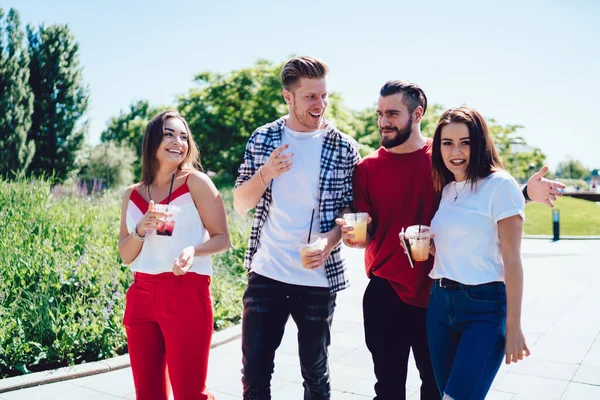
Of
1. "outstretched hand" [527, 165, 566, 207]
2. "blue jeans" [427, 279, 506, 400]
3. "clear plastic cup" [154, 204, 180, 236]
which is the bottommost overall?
"blue jeans" [427, 279, 506, 400]

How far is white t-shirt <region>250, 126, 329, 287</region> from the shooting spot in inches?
111

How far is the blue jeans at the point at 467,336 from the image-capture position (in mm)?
2207

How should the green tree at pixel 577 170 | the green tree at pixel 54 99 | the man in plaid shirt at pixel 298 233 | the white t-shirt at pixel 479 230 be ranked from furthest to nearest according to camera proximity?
the green tree at pixel 577 170
the green tree at pixel 54 99
the man in plaid shirt at pixel 298 233
the white t-shirt at pixel 479 230

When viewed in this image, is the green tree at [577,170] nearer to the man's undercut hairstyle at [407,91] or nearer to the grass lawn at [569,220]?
the grass lawn at [569,220]

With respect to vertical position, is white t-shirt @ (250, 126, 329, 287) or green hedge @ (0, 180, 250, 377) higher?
white t-shirt @ (250, 126, 329, 287)

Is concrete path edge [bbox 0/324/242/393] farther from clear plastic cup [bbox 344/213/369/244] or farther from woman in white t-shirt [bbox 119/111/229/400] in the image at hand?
clear plastic cup [bbox 344/213/369/244]

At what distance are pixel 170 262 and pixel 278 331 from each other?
720 millimetres

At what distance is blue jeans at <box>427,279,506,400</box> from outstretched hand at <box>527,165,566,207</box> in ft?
2.10

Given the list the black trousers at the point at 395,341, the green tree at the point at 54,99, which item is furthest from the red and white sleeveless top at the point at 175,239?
the green tree at the point at 54,99

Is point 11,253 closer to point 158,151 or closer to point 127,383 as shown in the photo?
point 127,383

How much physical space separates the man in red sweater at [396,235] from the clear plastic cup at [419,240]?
179mm

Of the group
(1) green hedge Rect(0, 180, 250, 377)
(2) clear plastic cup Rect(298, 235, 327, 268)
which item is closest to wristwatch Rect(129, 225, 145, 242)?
(2) clear plastic cup Rect(298, 235, 327, 268)

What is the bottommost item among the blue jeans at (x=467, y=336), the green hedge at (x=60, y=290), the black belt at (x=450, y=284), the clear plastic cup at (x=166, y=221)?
the green hedge at (x=60, y=290)

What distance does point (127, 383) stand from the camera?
421 cm
